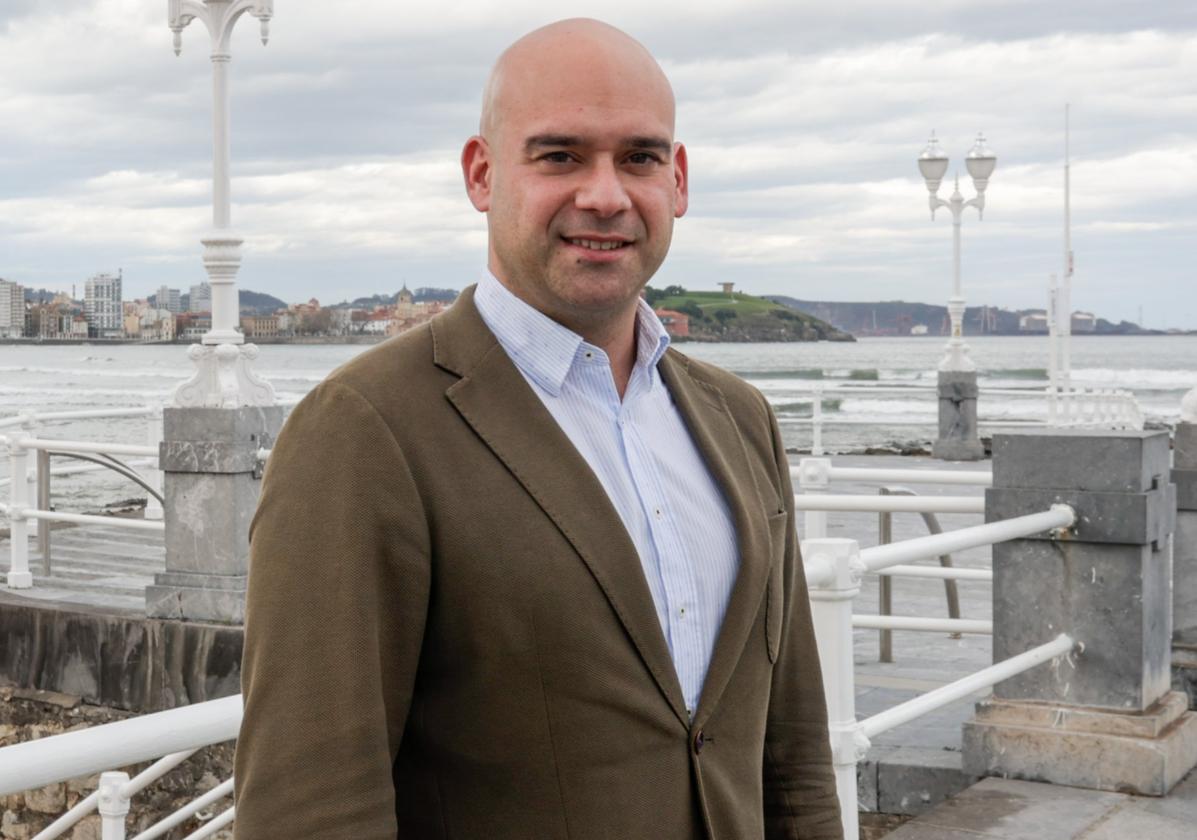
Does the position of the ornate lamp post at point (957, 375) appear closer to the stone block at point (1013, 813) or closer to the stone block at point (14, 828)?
the stone block at point (14, 828)

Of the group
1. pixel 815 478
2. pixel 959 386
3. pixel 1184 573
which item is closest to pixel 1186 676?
pixel 1184 573

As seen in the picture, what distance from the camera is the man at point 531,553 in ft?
5.35

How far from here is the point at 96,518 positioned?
9.96 metres

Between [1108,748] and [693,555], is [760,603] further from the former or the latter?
[1108,748]

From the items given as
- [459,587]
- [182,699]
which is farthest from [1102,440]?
[182,699]

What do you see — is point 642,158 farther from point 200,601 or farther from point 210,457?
point 200,601

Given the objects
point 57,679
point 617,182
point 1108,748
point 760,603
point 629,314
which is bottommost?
point 57,679

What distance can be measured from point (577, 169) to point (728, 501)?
448 millimetres

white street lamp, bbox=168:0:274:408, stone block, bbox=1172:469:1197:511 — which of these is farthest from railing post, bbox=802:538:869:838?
white street lamp, bbox=168:0:274:408

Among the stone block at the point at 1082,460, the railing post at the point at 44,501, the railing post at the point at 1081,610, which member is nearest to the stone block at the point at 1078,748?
the railing post at the point at 1081,610

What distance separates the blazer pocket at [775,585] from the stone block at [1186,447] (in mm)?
5655

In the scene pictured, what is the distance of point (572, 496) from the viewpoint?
69.5 inches

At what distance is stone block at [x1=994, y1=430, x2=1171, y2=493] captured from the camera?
5.64m

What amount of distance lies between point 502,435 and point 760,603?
1.43 feet
